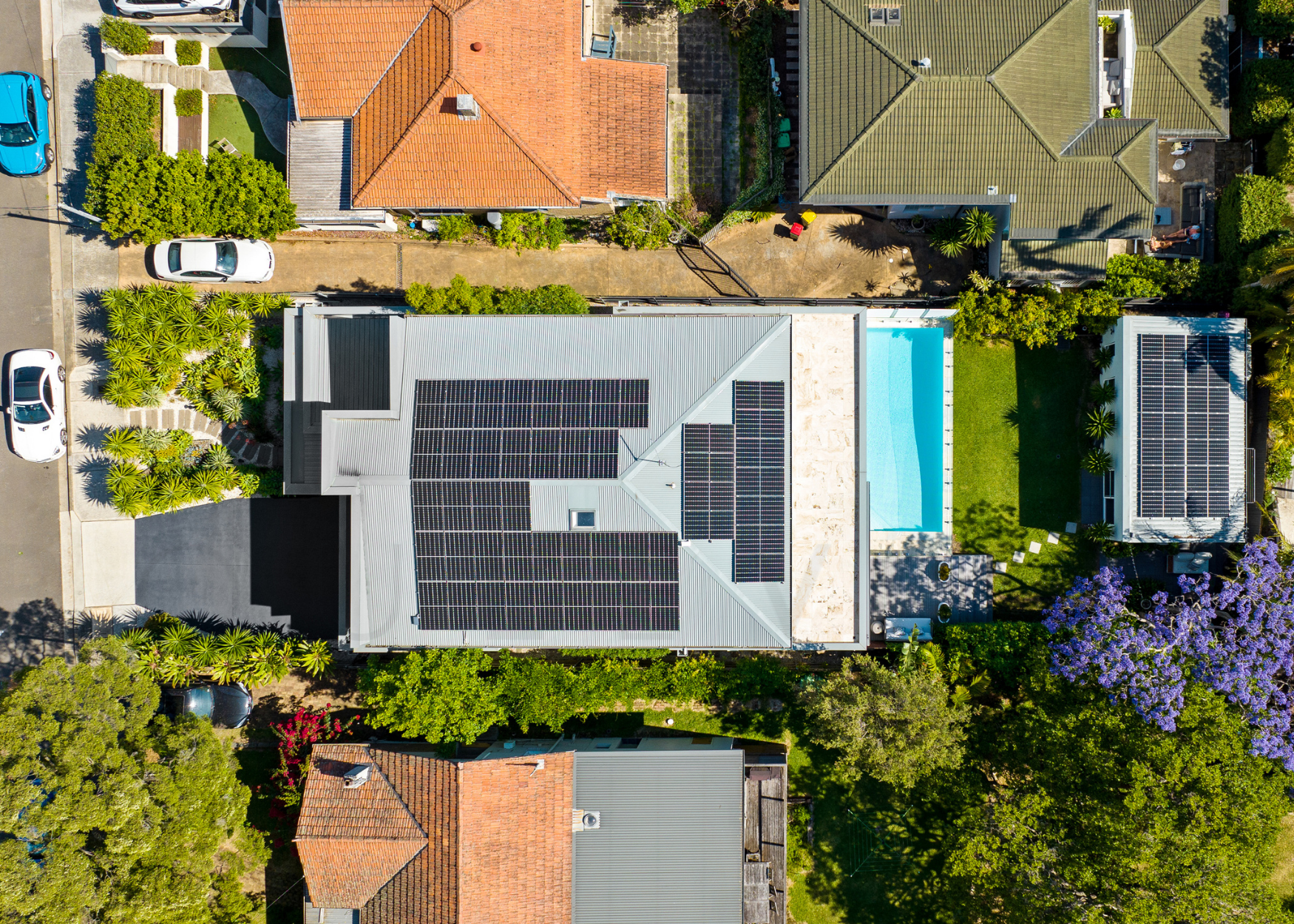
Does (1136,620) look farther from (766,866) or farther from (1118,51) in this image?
(1118,51)

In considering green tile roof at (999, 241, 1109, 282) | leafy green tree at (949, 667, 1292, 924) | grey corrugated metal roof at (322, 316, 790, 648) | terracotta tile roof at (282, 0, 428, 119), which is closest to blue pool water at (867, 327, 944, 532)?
green tile roof at (999, 241, 1109, 282)

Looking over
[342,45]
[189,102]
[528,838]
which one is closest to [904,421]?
[528,838]

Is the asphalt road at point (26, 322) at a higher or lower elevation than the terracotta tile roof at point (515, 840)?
higher

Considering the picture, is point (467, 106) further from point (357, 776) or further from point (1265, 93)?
point (1265, 93)

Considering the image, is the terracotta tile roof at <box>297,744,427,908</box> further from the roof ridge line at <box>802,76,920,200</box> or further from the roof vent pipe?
the roof ridge line at <box>802,76,920,200</box>

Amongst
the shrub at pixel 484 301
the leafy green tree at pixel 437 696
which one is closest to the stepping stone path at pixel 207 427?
the shrub at pixel 484 301

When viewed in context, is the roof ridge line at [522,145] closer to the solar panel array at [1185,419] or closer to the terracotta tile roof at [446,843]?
the terracotta tile roof at [446,843]
